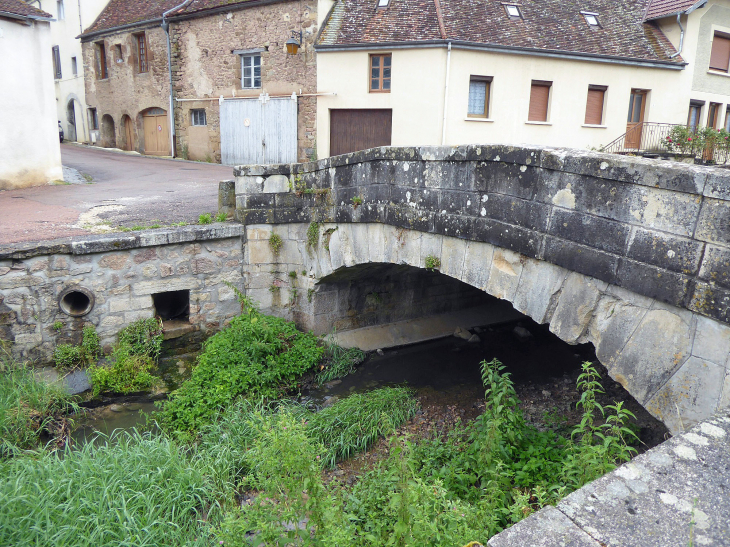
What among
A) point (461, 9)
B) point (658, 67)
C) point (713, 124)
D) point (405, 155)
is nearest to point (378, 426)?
point (405, 155)

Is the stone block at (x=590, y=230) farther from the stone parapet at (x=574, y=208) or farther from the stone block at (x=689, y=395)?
the stone block at (x=689, y=395)

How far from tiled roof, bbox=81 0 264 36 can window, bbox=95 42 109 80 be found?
58 centimetres

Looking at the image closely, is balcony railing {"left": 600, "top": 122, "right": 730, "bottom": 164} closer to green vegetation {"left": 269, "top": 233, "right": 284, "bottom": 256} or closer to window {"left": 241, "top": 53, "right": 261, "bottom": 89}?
window {"left": 241, "top": 53, "right": 261, "bottom": 89}

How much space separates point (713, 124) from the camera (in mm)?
18047

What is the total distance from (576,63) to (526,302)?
41.8 ft

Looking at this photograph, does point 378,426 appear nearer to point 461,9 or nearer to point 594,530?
point 594,530

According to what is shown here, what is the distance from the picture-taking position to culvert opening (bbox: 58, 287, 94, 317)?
20.8 ft

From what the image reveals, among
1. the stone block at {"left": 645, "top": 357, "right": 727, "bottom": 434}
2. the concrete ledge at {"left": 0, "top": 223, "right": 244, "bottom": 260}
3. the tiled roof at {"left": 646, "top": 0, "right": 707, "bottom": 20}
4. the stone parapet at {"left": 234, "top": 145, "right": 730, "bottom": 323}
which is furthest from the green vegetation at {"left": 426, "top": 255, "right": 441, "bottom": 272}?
the tiled roof at {"left": 646, "top": 0, "right": 707, "bottom": 20}

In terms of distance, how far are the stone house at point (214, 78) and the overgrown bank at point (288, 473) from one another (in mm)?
10450

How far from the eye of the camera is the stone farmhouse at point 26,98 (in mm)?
10352

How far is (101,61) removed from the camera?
837 inches

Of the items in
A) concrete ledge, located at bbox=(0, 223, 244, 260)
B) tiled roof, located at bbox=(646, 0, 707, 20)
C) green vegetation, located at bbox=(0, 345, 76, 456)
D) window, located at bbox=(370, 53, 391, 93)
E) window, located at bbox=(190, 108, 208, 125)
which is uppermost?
tiled roof, located at bbox=(646, 0, 707, 20)

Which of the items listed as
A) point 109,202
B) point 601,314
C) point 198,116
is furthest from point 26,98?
point 601,314

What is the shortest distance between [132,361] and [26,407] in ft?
3.87
